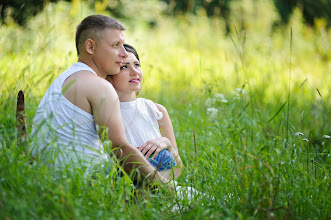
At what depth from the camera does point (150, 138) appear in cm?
272

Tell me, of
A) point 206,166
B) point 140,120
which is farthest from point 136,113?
point 206,166

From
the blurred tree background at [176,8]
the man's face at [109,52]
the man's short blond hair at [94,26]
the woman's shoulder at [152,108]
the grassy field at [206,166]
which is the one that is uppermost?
the blurred tree background at [176,8]

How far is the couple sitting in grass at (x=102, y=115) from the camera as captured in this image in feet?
7.17

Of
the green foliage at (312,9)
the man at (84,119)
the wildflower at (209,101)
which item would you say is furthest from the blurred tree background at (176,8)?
the man at (84,119)

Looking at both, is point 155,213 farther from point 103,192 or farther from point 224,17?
point 224,17

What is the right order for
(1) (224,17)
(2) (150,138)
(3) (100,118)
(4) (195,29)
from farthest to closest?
1. (1) (224,17)
2. (4) (195,29)
3. (2) (150,138)
4. (3) (100,118)

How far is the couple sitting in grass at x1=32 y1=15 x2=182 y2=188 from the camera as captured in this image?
219cm

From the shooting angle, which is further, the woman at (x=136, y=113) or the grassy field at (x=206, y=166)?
the woman at (x=136, y=113)

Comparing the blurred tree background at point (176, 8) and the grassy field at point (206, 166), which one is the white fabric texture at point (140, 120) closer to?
the grassy field at point (206, 166)

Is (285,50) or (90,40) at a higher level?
(90,40)

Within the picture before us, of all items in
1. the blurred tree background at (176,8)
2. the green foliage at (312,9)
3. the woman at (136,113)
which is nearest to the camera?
the woman at (136,113)

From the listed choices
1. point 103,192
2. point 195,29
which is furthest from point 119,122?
point 195,29

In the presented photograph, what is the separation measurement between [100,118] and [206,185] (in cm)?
83

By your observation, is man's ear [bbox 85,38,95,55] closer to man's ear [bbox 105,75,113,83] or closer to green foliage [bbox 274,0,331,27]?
man's ear [bbox 105,75,113,83]
